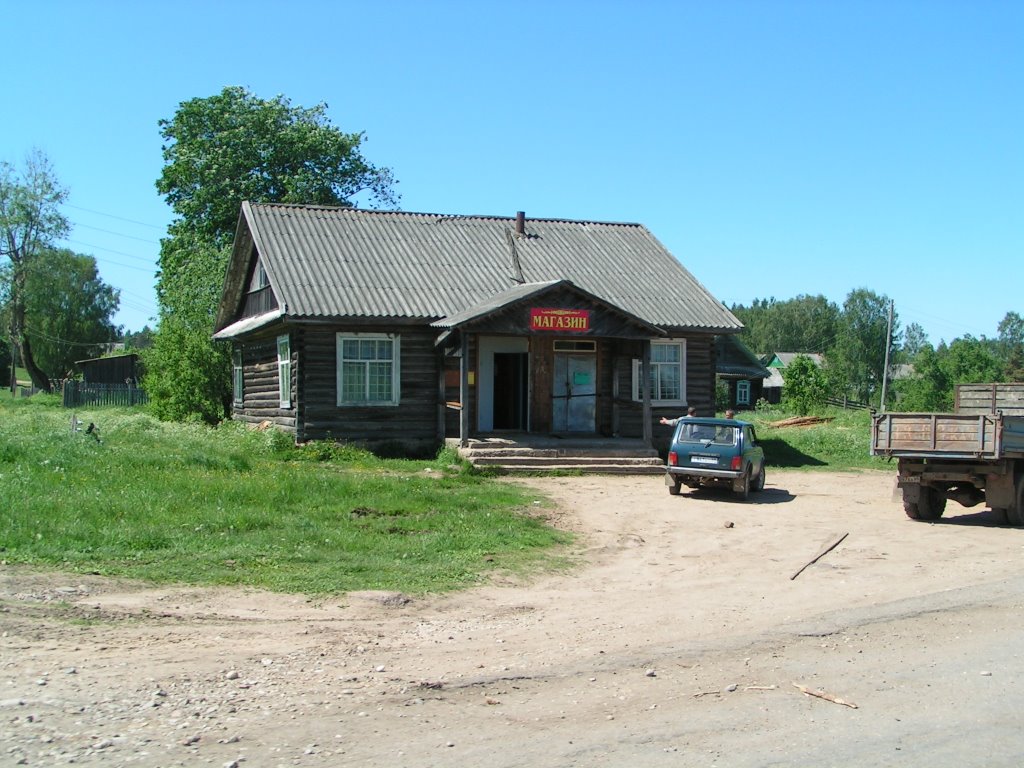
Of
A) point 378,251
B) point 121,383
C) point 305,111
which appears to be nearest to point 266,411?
point 378,251

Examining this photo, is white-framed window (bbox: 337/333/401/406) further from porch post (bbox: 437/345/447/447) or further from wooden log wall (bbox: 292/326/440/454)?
porch post (bbox: 437/345/447/447)

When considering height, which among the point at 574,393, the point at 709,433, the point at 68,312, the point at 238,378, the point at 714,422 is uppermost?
the point at 68,312

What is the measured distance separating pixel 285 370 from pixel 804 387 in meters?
38.4

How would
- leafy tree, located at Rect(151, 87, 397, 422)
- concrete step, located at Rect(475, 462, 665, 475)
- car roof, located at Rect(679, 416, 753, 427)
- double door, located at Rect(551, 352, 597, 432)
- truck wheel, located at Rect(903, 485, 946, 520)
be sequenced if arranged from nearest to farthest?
truck wheel, located at Rect(903, 485, 946, 520), car roof, located at Rect(679, 416, 753, 427), concrete step, located at Rect(475, 462, 665, 475), double door, located at Rect(551, 352, 597, 432), leafy tree, located at Rect(151, 87, 397, 422)

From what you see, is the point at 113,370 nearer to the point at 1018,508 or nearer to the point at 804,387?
the point at 804,387

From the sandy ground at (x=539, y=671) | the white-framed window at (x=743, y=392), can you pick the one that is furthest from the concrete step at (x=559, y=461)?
the white-framed window at (x=743, y=392)

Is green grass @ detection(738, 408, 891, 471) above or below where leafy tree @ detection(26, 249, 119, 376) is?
below

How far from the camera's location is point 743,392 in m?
69.1

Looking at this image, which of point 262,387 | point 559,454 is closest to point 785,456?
point 559,454

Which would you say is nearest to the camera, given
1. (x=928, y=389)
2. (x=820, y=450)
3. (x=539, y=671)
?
(x=539, y=671)

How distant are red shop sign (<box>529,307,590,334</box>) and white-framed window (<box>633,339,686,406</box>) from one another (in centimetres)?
424

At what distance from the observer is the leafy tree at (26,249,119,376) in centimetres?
7269

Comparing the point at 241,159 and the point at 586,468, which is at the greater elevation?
the point at 241,159

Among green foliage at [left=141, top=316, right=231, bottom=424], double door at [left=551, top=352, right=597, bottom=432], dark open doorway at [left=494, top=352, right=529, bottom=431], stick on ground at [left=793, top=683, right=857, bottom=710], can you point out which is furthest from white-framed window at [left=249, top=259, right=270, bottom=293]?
stick on ground at [left=793, top=683, right=857, bottom=710]
